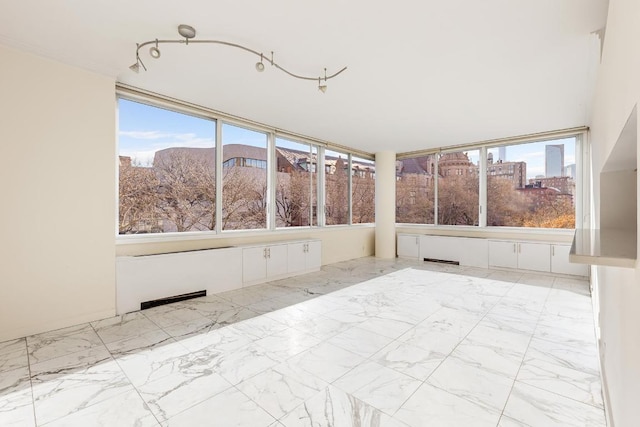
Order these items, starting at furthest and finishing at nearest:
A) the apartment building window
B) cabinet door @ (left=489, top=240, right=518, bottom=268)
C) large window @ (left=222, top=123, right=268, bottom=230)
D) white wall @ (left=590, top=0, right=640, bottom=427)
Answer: the apartment building window, cabinet door @ (left=489, top=240, right=518, bottom=268), large window @ (left=222, top=123, right=268, bottom=230), white wall @ (left=590, top=0, right=640, bottom=427)

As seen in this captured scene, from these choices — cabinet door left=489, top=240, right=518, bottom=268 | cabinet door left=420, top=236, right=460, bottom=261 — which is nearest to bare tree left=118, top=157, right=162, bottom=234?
cabinet door left=420, top=236, right=460, bottom=261

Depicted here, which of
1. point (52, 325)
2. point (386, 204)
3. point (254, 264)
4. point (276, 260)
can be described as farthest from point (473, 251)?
point (52, 325)

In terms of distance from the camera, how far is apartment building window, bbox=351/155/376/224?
7453 mm

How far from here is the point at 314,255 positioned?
5816 millimetres

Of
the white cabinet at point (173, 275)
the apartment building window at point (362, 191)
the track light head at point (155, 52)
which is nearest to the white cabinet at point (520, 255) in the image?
the apartment building window at point (362, 191)

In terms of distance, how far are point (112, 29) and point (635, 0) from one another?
134 inches

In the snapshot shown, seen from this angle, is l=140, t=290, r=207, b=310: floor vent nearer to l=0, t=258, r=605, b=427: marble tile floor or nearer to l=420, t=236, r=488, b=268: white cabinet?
l=0, t=258, r=605, b=427: marble tile floor

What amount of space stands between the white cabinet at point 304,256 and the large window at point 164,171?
5.09ft

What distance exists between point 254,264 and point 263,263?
176 mm

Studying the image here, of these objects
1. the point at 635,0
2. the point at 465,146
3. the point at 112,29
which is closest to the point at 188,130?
the point at 112,29

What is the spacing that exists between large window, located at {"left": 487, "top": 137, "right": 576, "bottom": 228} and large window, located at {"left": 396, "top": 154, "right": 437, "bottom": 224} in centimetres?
131

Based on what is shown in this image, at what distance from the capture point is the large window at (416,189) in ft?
23.9

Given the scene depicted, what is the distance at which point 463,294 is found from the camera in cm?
423

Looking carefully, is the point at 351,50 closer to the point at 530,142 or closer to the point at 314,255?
the point at 314,255
